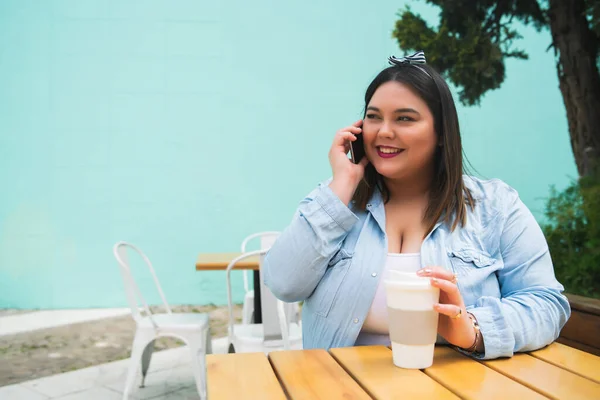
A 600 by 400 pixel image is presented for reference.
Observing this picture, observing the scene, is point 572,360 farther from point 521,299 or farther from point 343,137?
point 343,137

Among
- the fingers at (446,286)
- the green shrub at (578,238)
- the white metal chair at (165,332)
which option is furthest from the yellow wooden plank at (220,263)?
the fingers at (446,286)

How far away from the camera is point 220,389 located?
1020 millimetres

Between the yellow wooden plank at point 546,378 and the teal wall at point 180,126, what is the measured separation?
14.0 feet

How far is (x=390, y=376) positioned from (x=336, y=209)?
434 millimetres

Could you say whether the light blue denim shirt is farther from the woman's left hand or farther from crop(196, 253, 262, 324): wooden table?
crop(196, 253, 262, 324): wooden table

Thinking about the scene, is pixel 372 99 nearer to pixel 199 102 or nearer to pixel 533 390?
pixel 533 390

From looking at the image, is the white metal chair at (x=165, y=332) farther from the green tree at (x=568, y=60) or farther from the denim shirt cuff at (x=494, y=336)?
the green tree at (x=568, y=60)

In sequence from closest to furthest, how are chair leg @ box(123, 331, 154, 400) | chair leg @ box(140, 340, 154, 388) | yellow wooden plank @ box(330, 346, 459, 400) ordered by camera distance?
yellow wooden plank @ box(330, 346, 459, 400) → chair leg @ box(123, 331, 154, 400) → chair leg @ box(140, 340, 154, 388)

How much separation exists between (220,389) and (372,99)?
2.57 feet

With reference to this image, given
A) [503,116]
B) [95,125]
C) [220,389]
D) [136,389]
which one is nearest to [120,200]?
[95,125]

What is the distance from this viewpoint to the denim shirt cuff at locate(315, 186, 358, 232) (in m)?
1.40

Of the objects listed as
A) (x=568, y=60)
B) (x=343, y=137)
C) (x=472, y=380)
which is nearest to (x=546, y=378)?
(x=472, y=380)

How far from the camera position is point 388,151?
57.6 inches

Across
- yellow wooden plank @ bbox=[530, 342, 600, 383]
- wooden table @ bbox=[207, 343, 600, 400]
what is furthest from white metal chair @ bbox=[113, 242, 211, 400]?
yellow wooden plank @ bbox=[530, 342, 600, 383]
